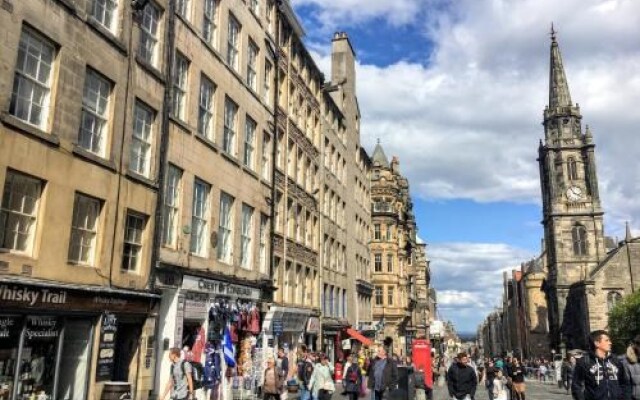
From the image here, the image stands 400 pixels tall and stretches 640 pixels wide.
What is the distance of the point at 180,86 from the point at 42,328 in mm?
8919

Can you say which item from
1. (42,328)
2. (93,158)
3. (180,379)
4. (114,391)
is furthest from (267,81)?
(180,379)

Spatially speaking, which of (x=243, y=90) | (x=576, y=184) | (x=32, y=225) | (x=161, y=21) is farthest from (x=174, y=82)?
(x=576, y=184)

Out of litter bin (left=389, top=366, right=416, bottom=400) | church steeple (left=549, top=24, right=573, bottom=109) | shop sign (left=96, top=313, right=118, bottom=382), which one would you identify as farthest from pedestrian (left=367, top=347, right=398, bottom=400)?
church steeple (left=549, top=24, right=573, bottom=109)

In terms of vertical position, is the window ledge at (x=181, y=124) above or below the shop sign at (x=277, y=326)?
above

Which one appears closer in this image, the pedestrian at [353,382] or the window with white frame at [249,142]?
the pedestrian at [353,382]

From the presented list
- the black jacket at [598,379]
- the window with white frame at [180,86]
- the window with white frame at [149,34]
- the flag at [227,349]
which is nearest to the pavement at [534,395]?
the flag at [227,349]

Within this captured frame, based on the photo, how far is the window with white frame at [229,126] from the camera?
2059 centimetres

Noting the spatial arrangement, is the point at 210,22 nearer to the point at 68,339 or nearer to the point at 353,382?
the point at 68,339

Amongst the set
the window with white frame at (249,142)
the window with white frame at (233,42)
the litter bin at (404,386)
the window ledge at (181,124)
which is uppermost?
the window with white frame at (233,42)

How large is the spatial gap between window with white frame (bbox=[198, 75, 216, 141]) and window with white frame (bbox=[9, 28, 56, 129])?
22.6 feet

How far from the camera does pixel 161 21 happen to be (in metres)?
16.5

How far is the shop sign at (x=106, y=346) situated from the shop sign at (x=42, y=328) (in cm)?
124

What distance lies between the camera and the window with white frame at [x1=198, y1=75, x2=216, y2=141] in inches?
736

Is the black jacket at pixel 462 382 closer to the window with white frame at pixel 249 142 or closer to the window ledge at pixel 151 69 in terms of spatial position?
the window ledge at pixel 151 69
